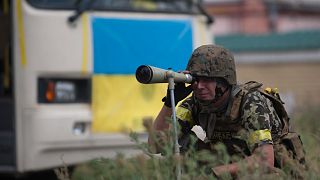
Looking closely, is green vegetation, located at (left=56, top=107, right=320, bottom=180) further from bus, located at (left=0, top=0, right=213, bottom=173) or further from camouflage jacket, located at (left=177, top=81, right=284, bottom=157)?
bus, located at (left=0, top=0, right=213, bottom=173)

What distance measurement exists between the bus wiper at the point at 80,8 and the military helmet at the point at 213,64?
2.57 metres

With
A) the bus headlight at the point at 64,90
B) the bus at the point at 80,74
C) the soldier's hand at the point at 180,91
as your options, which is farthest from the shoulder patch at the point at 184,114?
the bus headlight at the point at 64,90

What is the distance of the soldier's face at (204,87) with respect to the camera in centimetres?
354

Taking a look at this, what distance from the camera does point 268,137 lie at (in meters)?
3.42

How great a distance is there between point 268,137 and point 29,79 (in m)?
2.82

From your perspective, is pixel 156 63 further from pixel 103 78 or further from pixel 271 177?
pixel 271 177

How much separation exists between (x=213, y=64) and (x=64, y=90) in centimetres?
266

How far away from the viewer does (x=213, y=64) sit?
11.6 feet

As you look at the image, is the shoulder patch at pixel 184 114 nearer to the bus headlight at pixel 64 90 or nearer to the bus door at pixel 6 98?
the bus headlight at pixel 64 90

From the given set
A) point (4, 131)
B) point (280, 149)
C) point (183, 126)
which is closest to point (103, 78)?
point (4, 131)

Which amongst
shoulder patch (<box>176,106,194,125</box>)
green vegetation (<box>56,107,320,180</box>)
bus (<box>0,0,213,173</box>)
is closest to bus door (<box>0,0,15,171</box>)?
bus (<box>0,0,213,173</box>)

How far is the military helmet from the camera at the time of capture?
352 cm

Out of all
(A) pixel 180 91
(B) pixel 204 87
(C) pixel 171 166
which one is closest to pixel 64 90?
(A) pixel 180 91

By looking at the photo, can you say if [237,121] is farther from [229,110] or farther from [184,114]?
[184,114]
